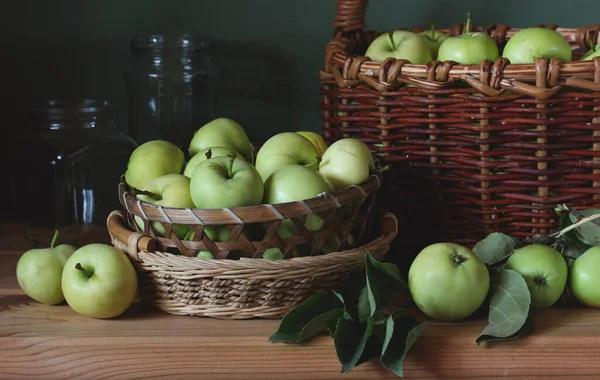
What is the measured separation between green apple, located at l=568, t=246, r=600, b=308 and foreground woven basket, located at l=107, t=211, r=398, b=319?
0.25m

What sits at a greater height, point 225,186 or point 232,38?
point 232,38

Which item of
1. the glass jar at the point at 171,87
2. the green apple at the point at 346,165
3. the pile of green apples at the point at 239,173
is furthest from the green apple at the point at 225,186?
the glass jar at the point at 171,87

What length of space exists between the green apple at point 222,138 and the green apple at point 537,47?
39 centimetres

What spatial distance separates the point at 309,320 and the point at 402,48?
0.47 metres

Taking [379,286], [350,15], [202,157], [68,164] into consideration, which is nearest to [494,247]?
[379,286]

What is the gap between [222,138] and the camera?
1.01 m

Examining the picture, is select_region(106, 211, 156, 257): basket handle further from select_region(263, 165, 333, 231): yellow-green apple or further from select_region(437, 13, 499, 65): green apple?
select_region(437, 13, 499, 65): green apple

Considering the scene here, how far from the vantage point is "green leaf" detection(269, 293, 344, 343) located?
0.81 m

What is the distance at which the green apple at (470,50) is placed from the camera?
3.46 feet

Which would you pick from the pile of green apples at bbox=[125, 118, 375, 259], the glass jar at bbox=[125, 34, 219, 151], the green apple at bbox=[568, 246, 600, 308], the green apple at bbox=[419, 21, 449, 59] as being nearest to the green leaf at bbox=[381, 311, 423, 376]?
the pile of green apples at bbox=[125, 118, 375, 259]

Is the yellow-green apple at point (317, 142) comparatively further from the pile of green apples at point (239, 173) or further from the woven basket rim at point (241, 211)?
the woven basket rim at point (241, 211)

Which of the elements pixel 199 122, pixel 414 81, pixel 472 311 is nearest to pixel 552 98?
pixel 414 81

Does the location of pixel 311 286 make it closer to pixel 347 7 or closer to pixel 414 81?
pixel 414 81

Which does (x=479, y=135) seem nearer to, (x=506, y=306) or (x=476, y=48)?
(x=476, y=48)
